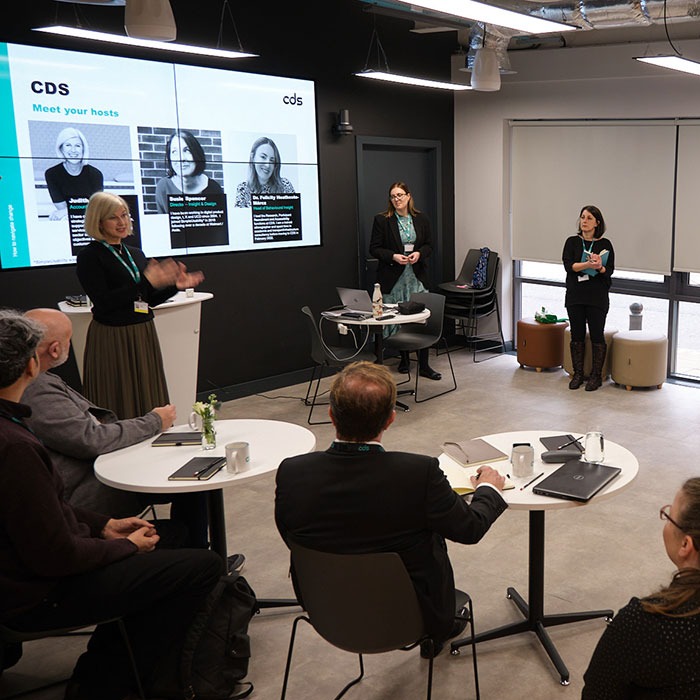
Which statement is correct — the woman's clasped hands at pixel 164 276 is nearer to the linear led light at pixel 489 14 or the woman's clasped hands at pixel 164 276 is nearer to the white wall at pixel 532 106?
the linear led light at pixel 489 14

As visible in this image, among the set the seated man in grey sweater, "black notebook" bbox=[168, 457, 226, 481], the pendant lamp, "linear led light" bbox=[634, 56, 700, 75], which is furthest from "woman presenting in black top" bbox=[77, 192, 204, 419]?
"linear led light" bbox=[634, 56, 700, 75]

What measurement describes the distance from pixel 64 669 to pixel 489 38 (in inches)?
240

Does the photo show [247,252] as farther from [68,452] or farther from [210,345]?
[68,452]

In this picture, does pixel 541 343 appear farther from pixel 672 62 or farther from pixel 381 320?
pixel 672 62

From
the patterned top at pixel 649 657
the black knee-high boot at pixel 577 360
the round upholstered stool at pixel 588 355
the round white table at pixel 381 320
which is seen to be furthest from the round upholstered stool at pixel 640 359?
the patterned top at pixel 649 657

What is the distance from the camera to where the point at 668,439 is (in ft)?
18.9

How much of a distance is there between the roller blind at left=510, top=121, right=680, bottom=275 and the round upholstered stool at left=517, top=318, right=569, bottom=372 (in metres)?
0.82

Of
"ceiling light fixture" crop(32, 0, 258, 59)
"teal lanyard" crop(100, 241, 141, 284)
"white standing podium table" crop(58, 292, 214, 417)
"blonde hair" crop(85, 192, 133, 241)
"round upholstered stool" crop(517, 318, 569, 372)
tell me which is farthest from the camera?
"round upholstered stool" crop(517, 318, 569, 372)

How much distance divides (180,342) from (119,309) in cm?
118

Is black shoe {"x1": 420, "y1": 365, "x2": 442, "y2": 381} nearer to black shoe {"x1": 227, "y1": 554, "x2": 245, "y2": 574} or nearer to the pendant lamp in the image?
the pendant lamp

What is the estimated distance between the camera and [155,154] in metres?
6.30

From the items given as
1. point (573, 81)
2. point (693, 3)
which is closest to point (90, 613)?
point (693, 3)

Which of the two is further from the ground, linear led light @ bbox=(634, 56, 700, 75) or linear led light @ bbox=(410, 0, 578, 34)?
linear led light @ bbox=(634, 56, 700, 75)

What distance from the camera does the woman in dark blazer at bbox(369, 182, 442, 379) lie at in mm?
7414
